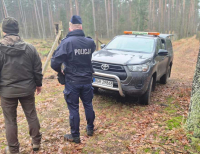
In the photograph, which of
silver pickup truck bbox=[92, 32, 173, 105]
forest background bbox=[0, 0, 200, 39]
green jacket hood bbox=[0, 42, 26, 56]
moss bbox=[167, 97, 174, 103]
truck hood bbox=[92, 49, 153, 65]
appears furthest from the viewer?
forest background bbox=[0, 0, 200, 39]

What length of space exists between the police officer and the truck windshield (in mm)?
2892

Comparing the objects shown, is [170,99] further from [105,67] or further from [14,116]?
[14,116]

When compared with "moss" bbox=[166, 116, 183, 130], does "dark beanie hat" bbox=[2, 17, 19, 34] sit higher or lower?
higher

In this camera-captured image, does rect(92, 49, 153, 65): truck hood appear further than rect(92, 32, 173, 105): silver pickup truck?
Yes

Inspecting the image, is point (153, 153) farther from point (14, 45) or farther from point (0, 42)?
point (0, 42)

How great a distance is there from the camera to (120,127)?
389 cm

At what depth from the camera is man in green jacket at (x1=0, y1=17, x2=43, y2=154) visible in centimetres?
252

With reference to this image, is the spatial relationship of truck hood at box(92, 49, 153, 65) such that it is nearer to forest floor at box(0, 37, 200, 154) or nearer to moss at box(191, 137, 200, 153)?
forest floor at box(0, 37, 200, 154)

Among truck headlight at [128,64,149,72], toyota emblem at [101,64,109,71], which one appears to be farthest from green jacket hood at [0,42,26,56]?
truck headlight at [128,64,149,72]

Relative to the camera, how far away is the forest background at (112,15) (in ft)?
120

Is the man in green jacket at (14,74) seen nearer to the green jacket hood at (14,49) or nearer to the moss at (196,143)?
the green jacket hood at (14,49)

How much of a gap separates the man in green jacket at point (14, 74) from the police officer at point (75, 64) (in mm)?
→ 411

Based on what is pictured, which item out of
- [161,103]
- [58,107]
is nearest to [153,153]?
[161,103]

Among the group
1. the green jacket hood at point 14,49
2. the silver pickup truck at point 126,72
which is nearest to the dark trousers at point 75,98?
the green jacket hood at point 14,49
